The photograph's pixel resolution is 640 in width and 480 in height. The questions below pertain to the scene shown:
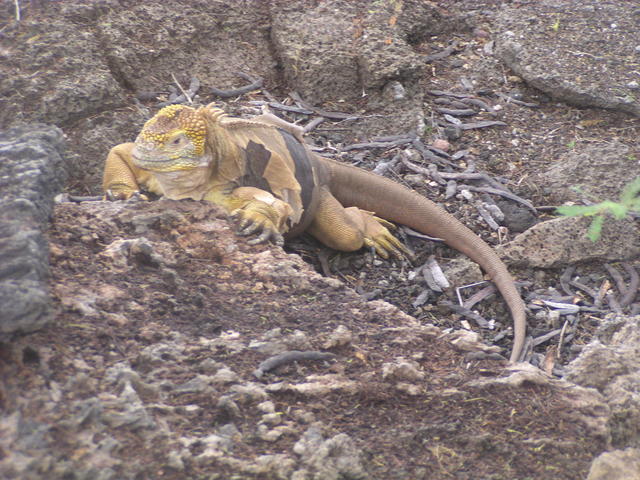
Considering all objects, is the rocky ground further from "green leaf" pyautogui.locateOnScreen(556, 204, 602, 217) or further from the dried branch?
"green leaf" pyautogui.locateOnScreen(556, 204, 602, 217)

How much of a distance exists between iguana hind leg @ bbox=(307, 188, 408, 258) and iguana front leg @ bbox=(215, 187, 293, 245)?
0.52 m

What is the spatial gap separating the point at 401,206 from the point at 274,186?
123cm

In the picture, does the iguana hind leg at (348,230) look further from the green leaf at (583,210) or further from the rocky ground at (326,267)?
the green leaf at (583,210)

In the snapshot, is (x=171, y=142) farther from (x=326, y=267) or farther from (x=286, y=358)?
(x=286, y=358)

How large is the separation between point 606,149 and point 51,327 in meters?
4.41

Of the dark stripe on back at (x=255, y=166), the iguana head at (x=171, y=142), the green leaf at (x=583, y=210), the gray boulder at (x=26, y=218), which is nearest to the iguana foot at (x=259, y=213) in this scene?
the dark stripe on back at (x=255, y=166)

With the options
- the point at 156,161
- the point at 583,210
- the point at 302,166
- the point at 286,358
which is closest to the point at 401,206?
the point at 302,166

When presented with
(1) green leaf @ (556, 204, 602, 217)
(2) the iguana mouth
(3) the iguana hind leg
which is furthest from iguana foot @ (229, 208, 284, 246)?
(1) green leaf @ (556, 204, 602, 217)

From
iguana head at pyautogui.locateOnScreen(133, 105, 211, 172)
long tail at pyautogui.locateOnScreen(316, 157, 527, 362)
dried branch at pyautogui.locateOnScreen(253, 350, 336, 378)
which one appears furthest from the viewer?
long tail at pyautogui.locateOnScreen(316, 157, 527, 362)

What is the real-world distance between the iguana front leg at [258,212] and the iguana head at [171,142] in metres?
0.30

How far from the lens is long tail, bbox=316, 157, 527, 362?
527cm

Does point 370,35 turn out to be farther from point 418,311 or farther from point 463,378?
point 463,378

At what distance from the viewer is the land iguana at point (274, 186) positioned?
14.0 ft

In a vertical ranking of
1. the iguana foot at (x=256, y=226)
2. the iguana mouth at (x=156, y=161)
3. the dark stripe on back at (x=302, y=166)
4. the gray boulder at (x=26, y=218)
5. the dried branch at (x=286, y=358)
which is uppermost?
the gray boulder at (x=26, y=218)
